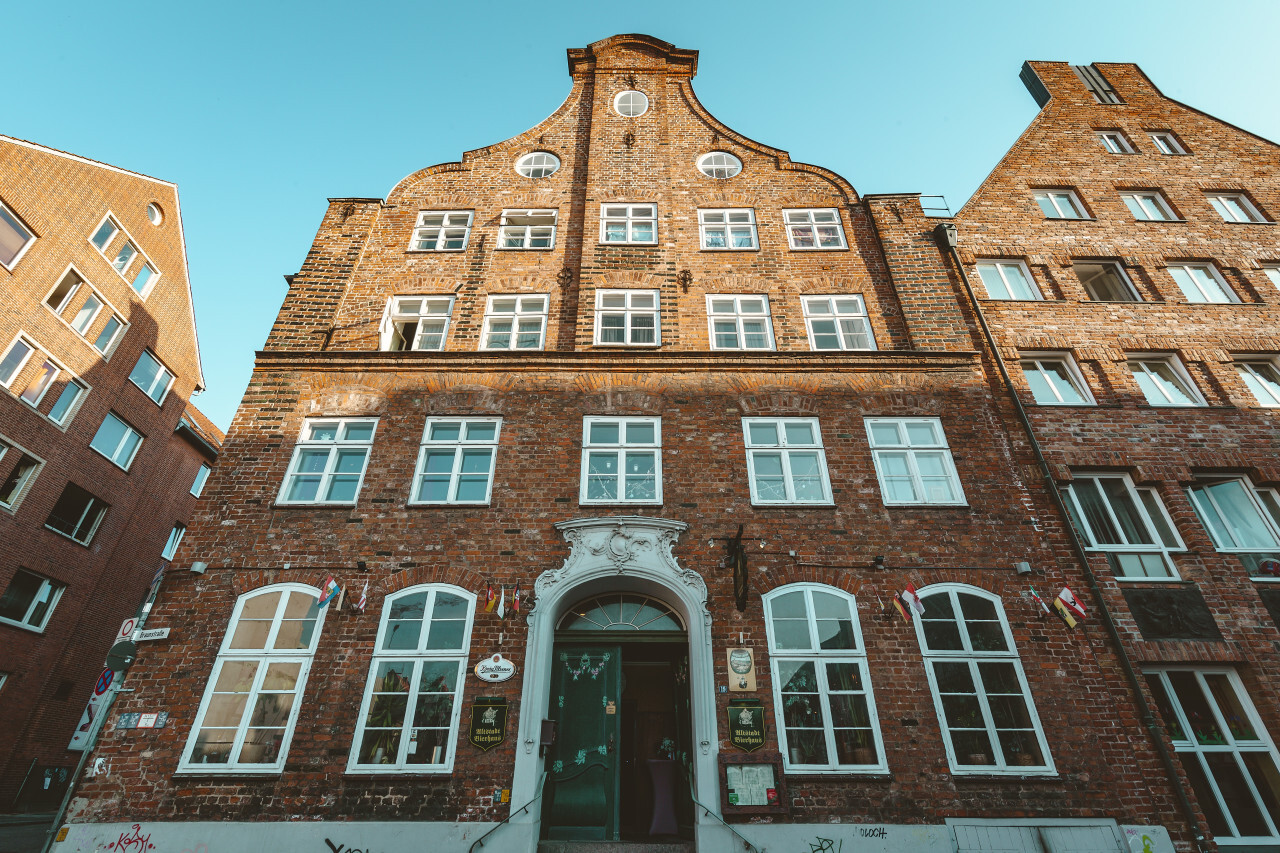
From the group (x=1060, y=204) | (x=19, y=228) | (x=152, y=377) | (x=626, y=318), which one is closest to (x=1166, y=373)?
(x=1060, y=204)

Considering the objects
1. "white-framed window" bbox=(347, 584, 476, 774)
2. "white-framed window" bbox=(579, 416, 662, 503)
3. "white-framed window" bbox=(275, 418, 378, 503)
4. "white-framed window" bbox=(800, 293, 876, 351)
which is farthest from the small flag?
"white-framed window" bbox=(800, 293, 876, 351)

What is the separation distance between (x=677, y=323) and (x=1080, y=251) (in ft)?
35.0

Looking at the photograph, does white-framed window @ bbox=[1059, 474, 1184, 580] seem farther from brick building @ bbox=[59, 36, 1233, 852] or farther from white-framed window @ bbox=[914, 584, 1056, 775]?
white-framed window @ bbox=[914, 584, 1056, 775]

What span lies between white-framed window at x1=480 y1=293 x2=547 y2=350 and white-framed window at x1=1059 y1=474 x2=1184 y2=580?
36.6 feet

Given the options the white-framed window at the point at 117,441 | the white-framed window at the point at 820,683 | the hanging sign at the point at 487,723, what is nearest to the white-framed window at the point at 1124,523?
the white-framed window at the point at 820,683

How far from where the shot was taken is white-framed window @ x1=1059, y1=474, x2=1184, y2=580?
37.4 ft

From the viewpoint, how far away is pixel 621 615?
1091cm

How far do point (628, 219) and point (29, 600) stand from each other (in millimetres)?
19352

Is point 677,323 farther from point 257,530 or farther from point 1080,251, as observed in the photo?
point 1080,251

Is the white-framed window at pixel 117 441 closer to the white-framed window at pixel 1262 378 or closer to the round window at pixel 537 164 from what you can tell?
the round window at pixel 537 164

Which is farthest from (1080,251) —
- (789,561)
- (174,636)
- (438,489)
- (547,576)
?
(174,636)

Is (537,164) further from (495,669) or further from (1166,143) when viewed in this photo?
(1166,143)

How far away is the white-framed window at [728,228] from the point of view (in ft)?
49.7

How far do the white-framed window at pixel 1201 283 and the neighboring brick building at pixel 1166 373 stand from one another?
51 mm
